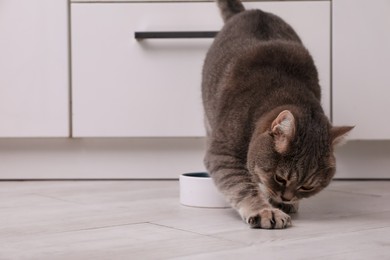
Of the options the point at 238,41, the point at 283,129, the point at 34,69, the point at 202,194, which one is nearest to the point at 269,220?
the point at 283,129

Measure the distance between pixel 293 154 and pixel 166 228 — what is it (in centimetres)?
33

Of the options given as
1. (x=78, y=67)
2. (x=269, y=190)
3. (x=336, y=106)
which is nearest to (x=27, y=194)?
(x=78, y=67)

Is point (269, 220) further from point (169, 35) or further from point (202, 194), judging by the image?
point (169, 35)

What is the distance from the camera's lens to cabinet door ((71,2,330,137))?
2.24 metres

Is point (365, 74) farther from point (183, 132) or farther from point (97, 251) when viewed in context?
point (97, 251)

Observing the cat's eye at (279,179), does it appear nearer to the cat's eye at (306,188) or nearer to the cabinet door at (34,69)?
the cat's eye at (306,188)

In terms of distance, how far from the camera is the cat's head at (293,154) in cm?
148

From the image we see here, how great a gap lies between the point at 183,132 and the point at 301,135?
2.76 feet

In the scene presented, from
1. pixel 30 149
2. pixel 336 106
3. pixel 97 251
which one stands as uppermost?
pixel 336 106

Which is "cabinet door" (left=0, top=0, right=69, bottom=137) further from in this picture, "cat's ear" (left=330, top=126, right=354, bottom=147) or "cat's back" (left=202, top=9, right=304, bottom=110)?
"cat's ear" (left=330, top=126, right=354, bottom=147)

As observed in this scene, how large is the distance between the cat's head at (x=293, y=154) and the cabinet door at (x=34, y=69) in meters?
0.91

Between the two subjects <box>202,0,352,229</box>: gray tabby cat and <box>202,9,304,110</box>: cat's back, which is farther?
<box>202,9,304,110</box>: cat's back

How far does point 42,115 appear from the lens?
2.24 metres

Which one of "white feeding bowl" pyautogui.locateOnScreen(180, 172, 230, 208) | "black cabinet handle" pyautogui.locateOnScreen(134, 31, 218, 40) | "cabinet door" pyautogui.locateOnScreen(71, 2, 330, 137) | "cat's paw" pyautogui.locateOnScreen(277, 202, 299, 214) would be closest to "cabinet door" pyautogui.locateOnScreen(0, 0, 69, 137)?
"cabinet door" pyautogui.locateOnScreen(71, 2, 330, 137)
